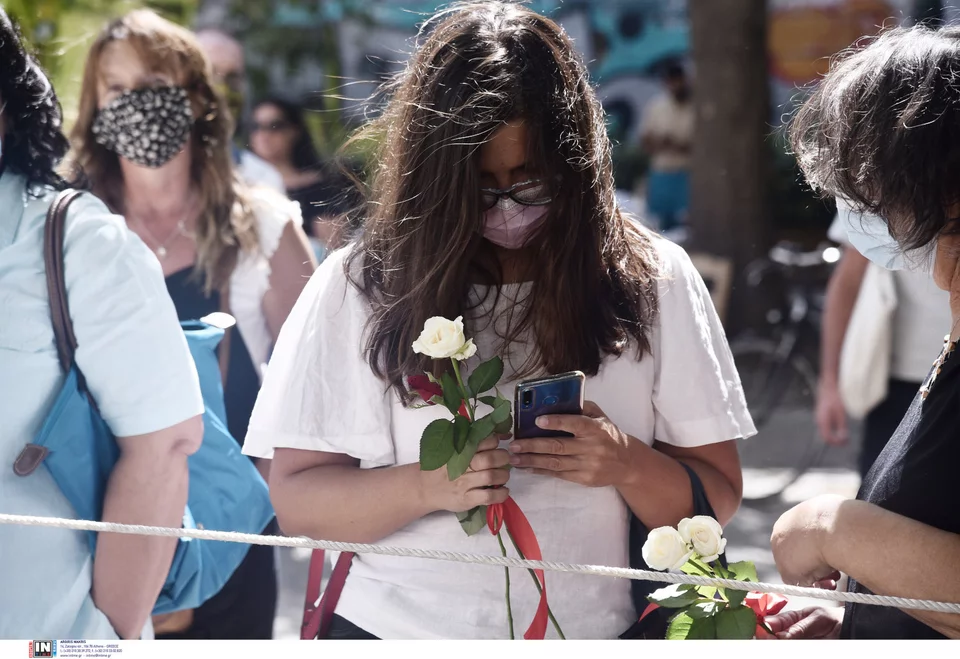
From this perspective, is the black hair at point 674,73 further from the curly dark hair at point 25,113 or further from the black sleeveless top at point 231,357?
the curly dark hair at point 25,113

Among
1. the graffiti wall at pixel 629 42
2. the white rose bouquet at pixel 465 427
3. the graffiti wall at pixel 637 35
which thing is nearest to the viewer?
the white rose bouquet at pixel 465 427

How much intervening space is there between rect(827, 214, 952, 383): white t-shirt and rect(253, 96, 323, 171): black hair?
98.1 inches

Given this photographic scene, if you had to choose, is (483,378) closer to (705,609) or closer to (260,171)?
(705,609)

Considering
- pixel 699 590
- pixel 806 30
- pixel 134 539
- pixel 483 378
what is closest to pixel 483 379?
pixel 483 378

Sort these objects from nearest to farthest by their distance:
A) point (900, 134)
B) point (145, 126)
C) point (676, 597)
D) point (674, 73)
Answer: point (900, 134), point (676, 597), point (145, 126), point (674, 73)

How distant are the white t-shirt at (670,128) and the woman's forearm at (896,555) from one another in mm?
6882

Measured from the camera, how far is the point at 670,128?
27.7 ft

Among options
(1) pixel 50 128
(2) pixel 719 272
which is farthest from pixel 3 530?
(2) pixel 719 272

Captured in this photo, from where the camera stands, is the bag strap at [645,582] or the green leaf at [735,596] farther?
the bag strap at [645,582]

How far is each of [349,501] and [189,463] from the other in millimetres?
628

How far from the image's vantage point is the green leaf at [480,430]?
1528 mm

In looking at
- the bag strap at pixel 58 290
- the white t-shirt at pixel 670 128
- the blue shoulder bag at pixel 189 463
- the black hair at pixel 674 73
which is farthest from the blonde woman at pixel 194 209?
the black hair at pixel 674 73

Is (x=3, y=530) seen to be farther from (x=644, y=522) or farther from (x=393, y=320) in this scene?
(x=644, y=522)

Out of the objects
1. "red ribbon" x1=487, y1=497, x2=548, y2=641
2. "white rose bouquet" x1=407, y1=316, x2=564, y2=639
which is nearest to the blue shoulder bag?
"white rose bouquet" x1=407, y1=316, x2=564, y2=639
